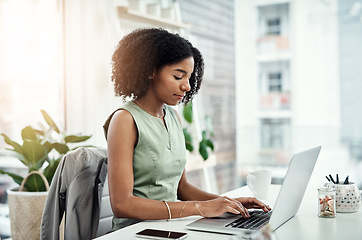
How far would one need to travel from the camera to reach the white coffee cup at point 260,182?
5.52 feet

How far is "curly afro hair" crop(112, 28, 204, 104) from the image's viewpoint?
162cm

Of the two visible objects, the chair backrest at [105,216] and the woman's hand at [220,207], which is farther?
the chair backrest at [105,216]

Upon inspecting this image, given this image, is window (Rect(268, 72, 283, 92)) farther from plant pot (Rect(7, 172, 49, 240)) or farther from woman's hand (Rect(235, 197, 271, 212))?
woman's hand (Rect(235, 197, 271, 212))

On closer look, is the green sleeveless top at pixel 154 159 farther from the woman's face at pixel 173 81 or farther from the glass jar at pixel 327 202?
the glass jar at pixel 327 202

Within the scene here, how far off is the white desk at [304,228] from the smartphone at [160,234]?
0.02 m

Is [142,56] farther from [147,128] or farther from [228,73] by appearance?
[228,73]

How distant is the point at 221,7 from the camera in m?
3.87

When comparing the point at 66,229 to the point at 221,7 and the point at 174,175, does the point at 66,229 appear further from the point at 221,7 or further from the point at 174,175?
the point at 221,7

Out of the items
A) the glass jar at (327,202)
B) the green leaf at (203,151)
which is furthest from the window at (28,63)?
the glass jar at (327,202)

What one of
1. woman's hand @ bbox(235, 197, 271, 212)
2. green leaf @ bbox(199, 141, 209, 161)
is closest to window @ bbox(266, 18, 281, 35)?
green leaf @ bbox(199, 141, 209, 161)

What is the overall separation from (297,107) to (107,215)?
2.24 metres

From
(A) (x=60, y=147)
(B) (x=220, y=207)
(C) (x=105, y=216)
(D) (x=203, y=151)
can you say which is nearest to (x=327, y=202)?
(B) (x=220, y=207)

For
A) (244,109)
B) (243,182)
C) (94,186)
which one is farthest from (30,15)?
(243,182)

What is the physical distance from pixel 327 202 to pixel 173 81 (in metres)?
0.65
